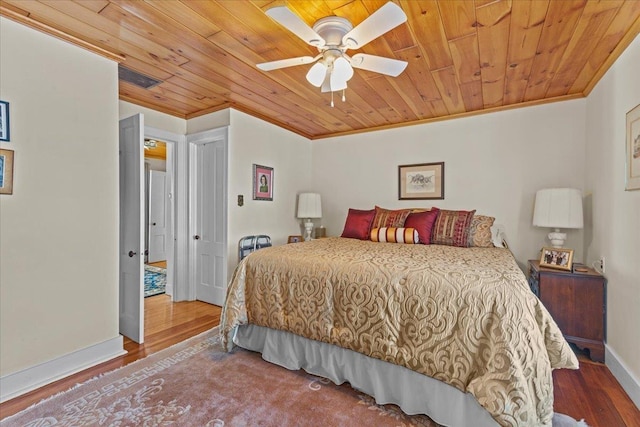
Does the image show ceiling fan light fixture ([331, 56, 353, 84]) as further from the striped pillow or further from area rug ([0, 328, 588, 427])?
area rug ([0, 328, 588, 427])

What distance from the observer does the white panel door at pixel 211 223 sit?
3514 mm

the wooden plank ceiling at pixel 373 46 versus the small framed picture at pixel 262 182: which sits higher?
the wooden plank ceiling at pixel 373 46

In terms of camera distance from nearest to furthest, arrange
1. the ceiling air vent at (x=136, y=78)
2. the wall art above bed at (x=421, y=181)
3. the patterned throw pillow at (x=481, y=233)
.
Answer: the ceiling air vent at (x=136, y=78), the patterned throw pillow at (x=481, y=233), the wall art above bed at (x=421, y=181)

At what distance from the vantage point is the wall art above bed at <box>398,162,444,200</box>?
12.1ft

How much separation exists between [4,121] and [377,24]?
89.7 inches

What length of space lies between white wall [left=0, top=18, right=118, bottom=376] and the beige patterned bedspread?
103 cm

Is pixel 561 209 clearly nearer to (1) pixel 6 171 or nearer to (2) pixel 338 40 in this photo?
(2) pixel 338 40

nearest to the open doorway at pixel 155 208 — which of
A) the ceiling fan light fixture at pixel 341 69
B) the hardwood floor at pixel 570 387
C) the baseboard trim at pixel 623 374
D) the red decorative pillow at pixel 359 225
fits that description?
the hardwood floor at pixel 570 387

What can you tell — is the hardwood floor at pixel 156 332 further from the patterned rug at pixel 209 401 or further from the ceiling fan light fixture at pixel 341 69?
the ceiling fan light fixture at pixel 341 69

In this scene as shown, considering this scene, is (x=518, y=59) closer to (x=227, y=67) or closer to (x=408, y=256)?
(x=408, y=256)

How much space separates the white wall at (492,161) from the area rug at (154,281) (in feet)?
9.79

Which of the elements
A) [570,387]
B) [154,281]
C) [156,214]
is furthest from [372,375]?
[156,214]

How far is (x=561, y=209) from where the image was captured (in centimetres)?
261

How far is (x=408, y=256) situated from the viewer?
2223 mm
